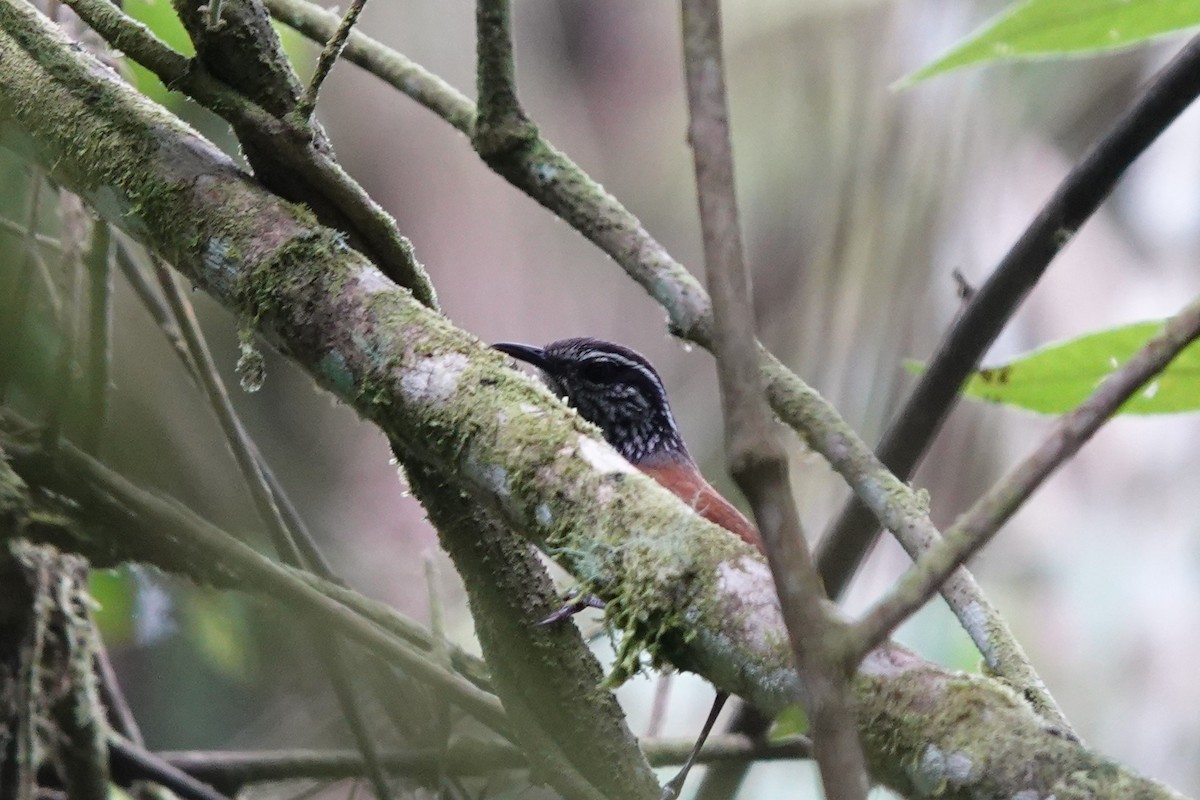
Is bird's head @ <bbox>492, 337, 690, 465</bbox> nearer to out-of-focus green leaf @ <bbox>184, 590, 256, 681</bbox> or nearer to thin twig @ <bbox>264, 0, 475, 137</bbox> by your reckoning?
thin twig @ <bbox>264, 0, 475, 137</bbox>

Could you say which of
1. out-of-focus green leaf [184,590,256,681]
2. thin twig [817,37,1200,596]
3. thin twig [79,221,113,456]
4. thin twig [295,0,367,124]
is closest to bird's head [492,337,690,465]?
thin twig [817,37,1200,596]

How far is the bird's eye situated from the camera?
11.7ft

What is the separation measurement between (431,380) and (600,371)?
208cm

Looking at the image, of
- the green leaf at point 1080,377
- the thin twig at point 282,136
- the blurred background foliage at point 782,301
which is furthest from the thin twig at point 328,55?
the green leaf at point 1080,377

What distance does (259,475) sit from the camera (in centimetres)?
241

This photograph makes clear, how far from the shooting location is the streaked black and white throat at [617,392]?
11.7 feet

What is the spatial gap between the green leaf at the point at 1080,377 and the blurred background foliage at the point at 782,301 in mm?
1025

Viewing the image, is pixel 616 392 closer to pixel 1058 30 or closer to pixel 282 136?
pixel 1058 30

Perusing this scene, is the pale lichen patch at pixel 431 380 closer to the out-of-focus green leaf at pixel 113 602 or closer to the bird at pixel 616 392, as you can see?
the out-of-focus green leaf at pixel 113 602

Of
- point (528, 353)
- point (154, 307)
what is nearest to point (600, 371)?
point (528, 353)

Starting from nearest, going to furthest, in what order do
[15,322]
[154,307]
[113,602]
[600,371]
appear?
[15,322] < [154,307] < [113,602] < [600,371]

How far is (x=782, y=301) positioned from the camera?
5.28 meters

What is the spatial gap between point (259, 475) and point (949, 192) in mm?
3388

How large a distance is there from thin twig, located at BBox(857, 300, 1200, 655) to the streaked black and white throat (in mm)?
2678
